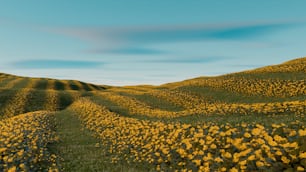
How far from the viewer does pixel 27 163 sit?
1341 centimetres

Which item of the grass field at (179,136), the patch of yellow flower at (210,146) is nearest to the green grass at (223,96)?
the grass field at (179,136)

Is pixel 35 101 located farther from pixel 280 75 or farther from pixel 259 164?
pixel 259 164

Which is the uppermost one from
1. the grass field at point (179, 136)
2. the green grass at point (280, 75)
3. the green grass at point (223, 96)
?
the green grass at point (280, 75)

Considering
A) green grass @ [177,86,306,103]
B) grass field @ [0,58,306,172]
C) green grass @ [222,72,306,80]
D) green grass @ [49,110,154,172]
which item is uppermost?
green grass @ [222,72,306,80]

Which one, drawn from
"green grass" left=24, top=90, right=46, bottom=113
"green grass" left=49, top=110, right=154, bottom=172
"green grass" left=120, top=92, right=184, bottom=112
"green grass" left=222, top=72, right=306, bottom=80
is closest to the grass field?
"green grass" left=49, top=110, right=154, bottom=172

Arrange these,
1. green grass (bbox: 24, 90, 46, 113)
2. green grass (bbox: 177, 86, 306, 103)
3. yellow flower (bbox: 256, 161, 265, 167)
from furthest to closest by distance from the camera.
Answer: green grass (bbox: 24, 90, 46, 113)
green grass (bbox: 177, 86, 306, 103)
yellow flower (bbox: 256, 161, 265, 167)

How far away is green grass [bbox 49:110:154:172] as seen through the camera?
14.0 metres

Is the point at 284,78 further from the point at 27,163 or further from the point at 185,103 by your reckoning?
the point at 27,163

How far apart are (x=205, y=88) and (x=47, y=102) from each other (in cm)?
2827

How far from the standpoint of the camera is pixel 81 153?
684 inches

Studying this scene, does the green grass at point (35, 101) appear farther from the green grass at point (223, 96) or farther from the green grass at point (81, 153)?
the green grass at point (223, 96)

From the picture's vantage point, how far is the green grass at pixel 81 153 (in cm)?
1402

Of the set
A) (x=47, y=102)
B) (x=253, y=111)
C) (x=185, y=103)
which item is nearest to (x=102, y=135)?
(x=253, y=111)

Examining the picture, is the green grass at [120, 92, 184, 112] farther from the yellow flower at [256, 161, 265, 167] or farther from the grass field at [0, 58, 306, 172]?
the yellow flower at [256, 161, 265, 167]
